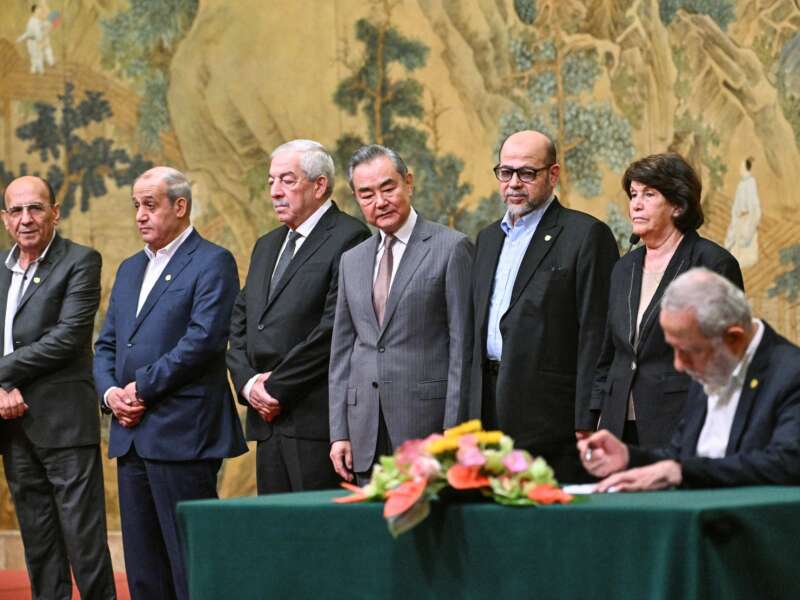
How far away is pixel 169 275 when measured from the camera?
5.82m

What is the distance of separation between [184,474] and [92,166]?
10.7 ft

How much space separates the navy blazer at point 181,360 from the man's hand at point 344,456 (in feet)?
2.01

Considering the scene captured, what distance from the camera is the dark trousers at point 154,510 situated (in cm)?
565

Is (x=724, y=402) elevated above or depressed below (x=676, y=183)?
below

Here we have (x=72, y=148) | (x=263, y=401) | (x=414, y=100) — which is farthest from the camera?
(x=72, y=148)

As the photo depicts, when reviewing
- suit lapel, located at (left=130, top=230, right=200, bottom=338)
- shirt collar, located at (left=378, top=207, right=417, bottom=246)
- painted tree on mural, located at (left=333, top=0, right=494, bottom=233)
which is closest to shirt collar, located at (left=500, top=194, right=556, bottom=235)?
shirt collar, located at (left=378, top=207, right=417, bottom=246)

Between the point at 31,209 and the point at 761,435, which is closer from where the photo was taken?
the point at 761,435

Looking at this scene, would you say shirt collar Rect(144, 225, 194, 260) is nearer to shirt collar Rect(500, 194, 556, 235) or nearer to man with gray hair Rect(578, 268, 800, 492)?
shirt collar Rect(500, 194, 556, 235)

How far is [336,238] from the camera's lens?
562cm

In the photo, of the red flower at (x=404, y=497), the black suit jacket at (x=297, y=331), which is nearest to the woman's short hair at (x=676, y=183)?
the black suit jacket at (x=297, y=331)

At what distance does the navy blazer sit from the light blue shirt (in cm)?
120

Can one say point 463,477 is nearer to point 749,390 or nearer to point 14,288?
point 749,390

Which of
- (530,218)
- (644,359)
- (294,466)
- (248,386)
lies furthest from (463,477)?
(248,386)

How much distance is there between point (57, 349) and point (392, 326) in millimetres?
1653
